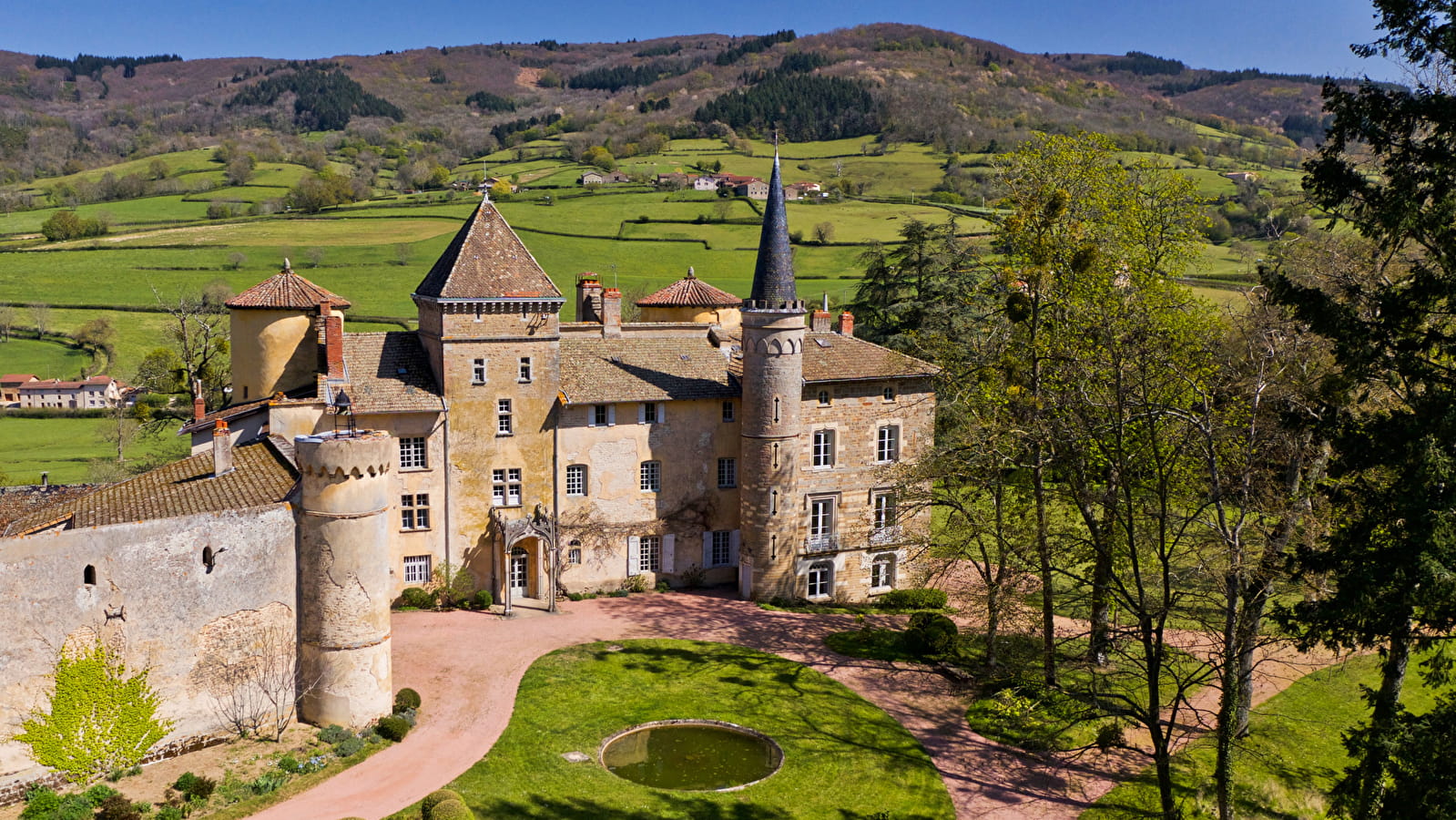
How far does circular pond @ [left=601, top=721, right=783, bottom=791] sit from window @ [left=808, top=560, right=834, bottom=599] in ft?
42.3

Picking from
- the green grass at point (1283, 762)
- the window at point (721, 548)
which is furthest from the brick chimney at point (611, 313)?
the green grass at point (1283, 762)

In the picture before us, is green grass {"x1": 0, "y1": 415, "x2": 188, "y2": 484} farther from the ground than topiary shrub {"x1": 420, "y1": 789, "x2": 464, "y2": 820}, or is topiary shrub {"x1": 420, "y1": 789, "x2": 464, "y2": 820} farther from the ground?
green grass {"x1": 0, "y1": 415, "x2": 188, "y2": 484}

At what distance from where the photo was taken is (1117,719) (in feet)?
104

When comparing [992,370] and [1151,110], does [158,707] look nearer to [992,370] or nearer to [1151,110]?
[992,370]

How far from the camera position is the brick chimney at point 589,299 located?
4712 cm

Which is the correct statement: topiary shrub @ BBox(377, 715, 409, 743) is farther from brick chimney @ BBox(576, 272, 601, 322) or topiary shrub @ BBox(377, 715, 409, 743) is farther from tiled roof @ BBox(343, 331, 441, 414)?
brick chimney @ BBox(576, 272, 601, 322)

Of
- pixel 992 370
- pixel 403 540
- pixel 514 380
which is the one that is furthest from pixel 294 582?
pixel 992 370

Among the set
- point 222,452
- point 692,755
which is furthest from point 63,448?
point 692,755

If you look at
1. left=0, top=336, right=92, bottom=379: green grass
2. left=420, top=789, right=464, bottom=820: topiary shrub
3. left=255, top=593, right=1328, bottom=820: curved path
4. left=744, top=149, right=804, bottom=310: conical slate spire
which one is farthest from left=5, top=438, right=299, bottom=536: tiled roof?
left=0, top=336, right=92, bottom=379: green grass

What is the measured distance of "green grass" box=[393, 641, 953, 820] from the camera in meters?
27.3

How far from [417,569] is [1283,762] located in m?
29.9

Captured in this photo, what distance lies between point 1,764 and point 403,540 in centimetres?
1696

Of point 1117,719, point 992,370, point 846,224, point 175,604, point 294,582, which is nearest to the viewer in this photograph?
point 175,604

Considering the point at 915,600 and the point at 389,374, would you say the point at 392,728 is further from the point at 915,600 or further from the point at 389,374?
the point at 915,600
